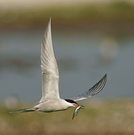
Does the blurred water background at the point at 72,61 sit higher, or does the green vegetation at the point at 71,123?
the blurred water background at the point at 72,61

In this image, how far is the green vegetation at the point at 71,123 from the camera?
12633 millimetres

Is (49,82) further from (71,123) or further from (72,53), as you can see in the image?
(72,53)

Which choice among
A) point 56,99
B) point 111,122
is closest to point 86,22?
point 111,122

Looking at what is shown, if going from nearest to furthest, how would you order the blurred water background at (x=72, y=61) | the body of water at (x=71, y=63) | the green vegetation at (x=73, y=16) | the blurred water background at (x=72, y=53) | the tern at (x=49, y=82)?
the tern at (x=49, y=82) → the blurred water background at (x=72, y=61) → the body of water at (x=71, y=63) → the blurred water background at (x=72, y=53) → the green vegetation at (x=73, y=16)

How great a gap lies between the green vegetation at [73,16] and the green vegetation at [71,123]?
12.6 m

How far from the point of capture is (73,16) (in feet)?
84.5

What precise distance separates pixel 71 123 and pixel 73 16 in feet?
43.3

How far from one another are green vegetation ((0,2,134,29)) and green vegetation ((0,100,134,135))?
496 inches

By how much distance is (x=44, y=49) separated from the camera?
773cm

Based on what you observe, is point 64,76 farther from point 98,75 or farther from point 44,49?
point 44,49

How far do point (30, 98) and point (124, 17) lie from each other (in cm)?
1091

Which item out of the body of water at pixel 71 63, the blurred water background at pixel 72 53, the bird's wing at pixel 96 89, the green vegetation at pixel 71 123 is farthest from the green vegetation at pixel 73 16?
the bird's wing at pixel 96 89

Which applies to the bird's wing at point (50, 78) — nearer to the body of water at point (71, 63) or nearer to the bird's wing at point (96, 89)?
the bird's wing at point (96, 89)

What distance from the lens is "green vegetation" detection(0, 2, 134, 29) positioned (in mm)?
25562
